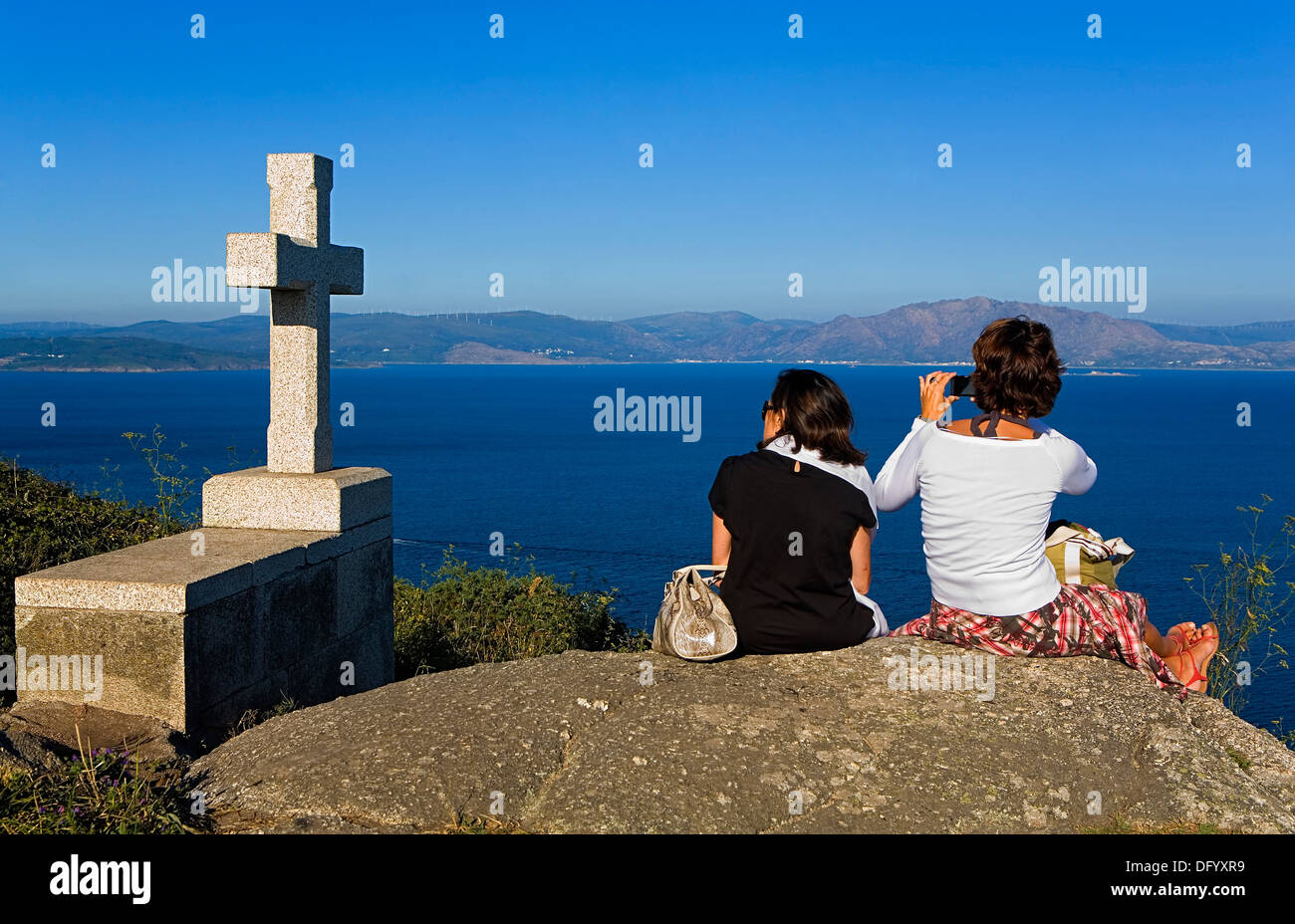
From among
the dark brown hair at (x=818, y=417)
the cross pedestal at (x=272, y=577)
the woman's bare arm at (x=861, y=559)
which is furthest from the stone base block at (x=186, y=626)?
the woman's bare arm at (x=861, y=559)

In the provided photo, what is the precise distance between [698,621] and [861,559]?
0.75 m

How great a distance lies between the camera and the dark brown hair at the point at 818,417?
15.3 ft

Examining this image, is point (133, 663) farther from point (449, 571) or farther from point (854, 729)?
point (449, 571)

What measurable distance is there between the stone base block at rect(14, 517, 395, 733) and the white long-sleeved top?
3.31 meters

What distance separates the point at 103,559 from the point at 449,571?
462 cm

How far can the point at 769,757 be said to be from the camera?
3.92 meters

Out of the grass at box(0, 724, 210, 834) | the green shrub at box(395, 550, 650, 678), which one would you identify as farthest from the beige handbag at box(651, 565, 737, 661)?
the green shrub at box(395, 550, 650, 678)

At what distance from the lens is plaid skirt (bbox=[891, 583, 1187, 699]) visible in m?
4.70

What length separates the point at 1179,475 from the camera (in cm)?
6191

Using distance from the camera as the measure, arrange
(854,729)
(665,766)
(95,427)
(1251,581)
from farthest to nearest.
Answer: (95,427)
(1251,581)
(854,729)
(665,766)

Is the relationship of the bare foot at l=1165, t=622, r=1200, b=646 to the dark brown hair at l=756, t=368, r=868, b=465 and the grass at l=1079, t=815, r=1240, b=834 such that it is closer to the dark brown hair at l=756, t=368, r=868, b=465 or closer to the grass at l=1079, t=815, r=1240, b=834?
the grass at l=1079, t=815, r=1240, b=834

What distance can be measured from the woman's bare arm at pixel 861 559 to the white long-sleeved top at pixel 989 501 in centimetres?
21

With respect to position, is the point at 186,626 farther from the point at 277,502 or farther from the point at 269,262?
the point at 269,262
